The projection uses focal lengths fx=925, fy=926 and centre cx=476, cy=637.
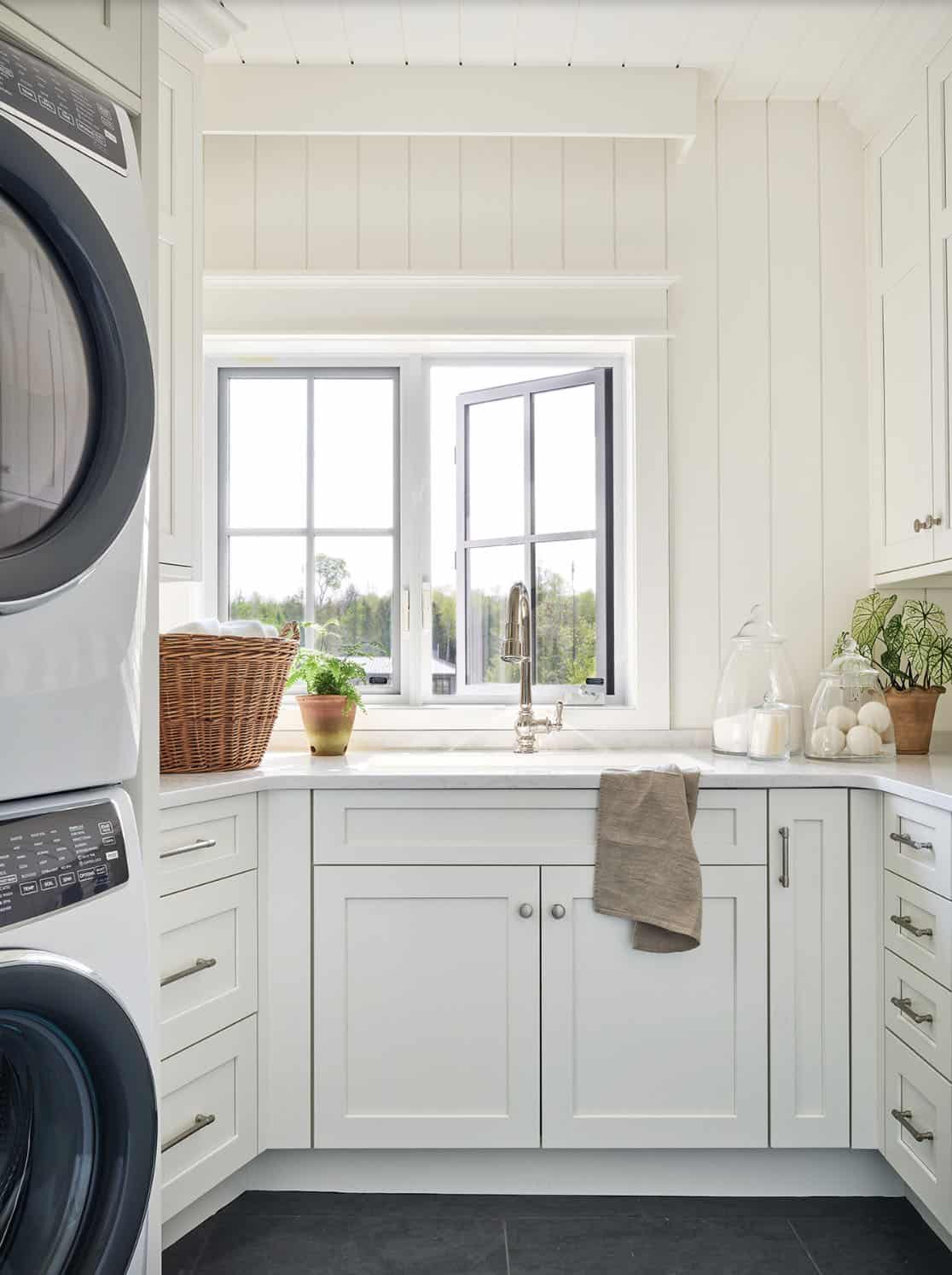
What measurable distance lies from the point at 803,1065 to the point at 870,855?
1.49ft

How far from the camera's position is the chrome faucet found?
237 centimetres

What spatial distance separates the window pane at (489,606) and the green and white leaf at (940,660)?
109cm

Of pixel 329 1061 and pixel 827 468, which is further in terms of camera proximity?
pixel 827 468

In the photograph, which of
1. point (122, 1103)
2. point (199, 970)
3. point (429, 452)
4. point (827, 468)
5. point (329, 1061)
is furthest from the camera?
point (429, 452)

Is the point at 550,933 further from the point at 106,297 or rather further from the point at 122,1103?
the point at 106,297

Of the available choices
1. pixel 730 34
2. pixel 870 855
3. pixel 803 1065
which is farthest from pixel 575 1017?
pixel 730 34

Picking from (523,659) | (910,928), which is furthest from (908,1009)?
(523,659)

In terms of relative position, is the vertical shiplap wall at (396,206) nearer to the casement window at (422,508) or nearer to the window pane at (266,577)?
the casement window at (422,508)

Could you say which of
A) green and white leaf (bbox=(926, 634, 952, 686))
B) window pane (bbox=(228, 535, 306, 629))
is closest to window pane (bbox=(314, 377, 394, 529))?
window pane (bbox=(228, 535, 306, 629))

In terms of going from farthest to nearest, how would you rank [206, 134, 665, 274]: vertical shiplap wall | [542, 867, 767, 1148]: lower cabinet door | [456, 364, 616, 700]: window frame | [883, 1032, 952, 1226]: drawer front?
[456, 364, 616, 700]: window frame < [206, 134, 665, 274]: vertical shiplap wall < [542, 867, 767, 1148]: lower cabinet door < [883, 1032, 952, 1226]: drawer front

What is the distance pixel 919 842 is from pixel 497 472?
59.6 inches

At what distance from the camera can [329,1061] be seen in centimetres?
192

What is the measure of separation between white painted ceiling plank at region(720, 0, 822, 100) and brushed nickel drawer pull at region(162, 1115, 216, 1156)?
7.93ft

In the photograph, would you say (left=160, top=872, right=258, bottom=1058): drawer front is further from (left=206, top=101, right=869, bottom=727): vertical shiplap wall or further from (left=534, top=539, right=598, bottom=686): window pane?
(left=206, top=101, right=869, bottom=727): vertical shiplap wall
